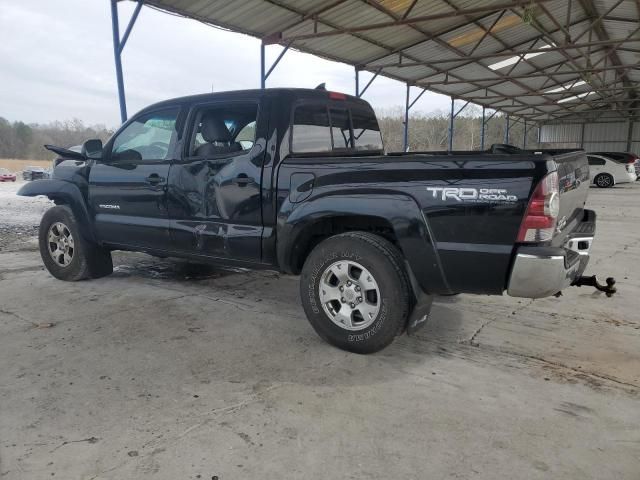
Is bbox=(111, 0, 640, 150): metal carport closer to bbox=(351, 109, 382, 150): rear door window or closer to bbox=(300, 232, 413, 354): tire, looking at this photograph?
bbox=(351, 109, 382, 150): rear door window

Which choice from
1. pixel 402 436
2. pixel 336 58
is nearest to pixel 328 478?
pixel 402 436

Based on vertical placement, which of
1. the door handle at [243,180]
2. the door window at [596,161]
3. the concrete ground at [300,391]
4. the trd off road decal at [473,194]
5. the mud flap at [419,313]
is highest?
the door window at [596,161]

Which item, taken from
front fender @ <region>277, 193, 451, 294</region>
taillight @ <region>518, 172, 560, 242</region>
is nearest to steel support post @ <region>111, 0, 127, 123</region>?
front fender @ <region>277, 193, 451, 294</region>

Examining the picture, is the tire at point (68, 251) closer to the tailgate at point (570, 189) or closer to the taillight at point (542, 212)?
the taillight at point (542, 212)

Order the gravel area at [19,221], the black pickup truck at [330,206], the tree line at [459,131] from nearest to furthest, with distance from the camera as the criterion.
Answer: the black pickup truck at [330,206], the gravel area at [19,221], the tree line at [459,131]

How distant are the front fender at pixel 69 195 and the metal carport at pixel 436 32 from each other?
15.9ft

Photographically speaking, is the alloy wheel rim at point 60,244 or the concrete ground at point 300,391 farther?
the alloy wheel rim at point 60,244

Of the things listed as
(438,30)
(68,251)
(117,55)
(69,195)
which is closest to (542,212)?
(69,195)

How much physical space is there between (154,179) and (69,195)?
52.1 inches

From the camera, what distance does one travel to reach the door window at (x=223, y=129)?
3975 mm

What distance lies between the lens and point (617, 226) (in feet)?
30.5

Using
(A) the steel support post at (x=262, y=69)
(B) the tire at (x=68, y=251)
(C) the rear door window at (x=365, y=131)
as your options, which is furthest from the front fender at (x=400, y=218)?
(A) the steel support post at (x=262, y=69)

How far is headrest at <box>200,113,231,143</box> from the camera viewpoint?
4.18 metres

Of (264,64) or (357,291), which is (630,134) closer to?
(264,64)
